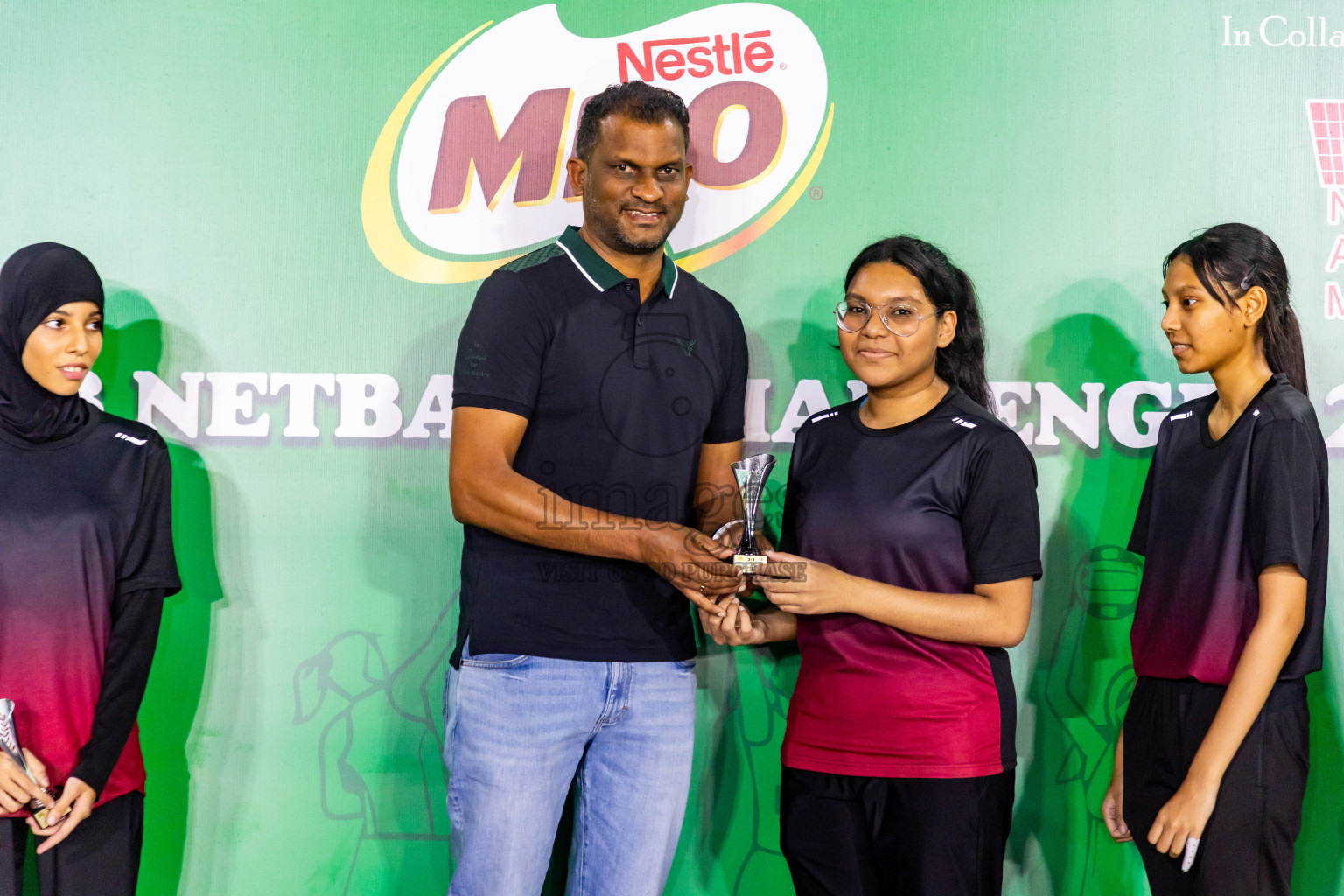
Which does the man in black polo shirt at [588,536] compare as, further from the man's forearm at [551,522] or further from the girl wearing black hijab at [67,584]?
the girl wearing black hijab at [67,584]

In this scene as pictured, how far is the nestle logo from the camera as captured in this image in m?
2.56

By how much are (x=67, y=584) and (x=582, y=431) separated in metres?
1.17

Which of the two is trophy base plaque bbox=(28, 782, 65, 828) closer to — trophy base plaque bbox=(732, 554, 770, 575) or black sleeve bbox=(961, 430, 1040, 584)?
trophy base plaque bbox=(732, 554, 770, 575)

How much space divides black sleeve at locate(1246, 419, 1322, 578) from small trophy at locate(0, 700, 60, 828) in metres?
2.51

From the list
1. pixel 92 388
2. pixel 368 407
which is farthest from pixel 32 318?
pixel 368 407

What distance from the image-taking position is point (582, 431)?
210cm

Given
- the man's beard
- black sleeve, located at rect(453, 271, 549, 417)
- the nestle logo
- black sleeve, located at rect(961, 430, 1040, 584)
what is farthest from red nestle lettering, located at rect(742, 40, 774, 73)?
black sleeve, located at rect(961, 430, 1040, 584)

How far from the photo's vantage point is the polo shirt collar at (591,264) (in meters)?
2.15

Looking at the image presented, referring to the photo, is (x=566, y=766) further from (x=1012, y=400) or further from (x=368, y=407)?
(x=1012, y=400)

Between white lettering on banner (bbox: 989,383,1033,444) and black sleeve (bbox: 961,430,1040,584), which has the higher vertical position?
white lettering on banner (bbox: 989,383,1033,444)

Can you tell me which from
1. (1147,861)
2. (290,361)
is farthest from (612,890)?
(290,361)

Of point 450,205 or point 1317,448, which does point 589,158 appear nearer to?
point 450,205

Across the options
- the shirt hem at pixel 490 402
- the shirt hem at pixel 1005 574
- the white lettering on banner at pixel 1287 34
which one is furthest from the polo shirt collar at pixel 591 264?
the white lettering on banner at pixel 1287 34

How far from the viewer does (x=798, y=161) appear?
2.58 metres
